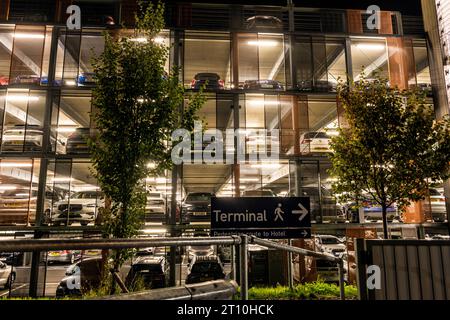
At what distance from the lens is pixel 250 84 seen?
16.5 m

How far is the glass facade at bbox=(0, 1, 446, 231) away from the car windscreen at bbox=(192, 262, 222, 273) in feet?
12.8

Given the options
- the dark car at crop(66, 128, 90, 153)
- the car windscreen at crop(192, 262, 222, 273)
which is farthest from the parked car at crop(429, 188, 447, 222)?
the dark car at crop(66, 128, 90, 153)

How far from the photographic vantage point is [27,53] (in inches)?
732

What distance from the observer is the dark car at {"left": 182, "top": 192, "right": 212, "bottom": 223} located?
538 inches

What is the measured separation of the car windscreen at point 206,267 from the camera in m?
10.8

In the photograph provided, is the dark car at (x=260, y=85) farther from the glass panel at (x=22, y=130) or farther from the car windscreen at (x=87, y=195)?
the glass panel at (x=22, y=130)

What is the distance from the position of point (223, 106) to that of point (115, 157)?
35.3 feet

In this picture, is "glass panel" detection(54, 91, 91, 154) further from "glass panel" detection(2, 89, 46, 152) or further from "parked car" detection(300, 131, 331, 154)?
"parked car" detection(300, 131, 331, 154)

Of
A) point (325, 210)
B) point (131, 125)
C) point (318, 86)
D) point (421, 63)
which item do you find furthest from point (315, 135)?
point (131, 125)

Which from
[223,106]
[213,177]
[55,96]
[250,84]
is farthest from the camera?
[213,177]

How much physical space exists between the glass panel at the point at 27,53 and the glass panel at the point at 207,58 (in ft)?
24.0

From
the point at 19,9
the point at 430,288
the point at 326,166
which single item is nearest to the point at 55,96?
the point at 19,9

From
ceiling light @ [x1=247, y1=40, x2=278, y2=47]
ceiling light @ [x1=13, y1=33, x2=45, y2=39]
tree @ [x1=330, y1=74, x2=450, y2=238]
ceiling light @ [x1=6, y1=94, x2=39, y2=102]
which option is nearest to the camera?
tree @ [x1=330, y1=74, x2=450, y2=238]

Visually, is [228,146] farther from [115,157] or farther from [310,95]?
[115,157]
